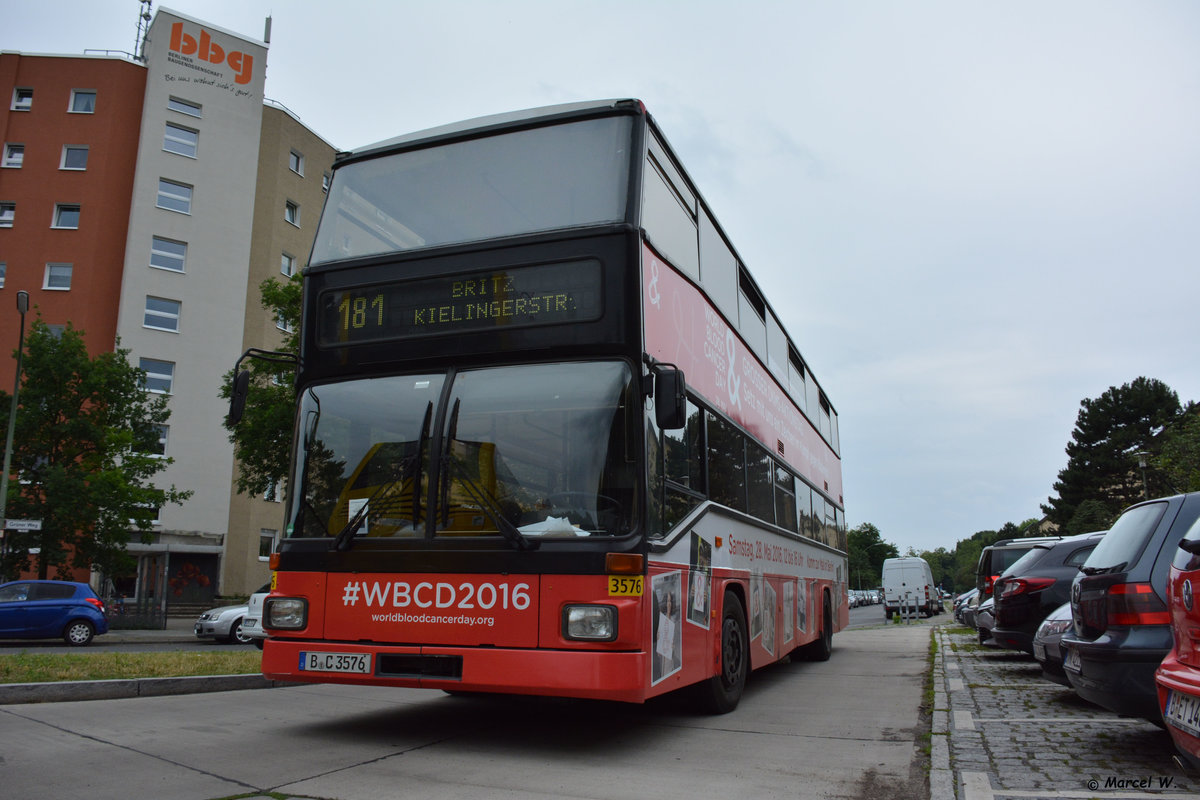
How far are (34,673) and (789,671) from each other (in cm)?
933

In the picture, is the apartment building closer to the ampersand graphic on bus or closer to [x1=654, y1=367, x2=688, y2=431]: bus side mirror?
the ampersand graphic on bus

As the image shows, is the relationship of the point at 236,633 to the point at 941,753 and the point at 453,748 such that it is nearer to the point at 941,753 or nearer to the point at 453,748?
the point at 453,748

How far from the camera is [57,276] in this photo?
3856cm

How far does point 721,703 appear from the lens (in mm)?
7902

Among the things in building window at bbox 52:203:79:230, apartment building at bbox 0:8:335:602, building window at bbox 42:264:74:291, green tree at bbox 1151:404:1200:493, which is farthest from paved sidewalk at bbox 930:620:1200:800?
building window at bbox 52:203:79:230

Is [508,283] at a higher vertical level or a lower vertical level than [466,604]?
higher

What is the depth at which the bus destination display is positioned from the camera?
20.9 ft

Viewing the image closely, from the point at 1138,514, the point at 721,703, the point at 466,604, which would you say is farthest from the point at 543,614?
the point at 1138,514

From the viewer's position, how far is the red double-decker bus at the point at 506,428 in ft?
19.2

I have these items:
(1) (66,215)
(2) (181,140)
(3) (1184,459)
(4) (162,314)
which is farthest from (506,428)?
(2) (181,140)

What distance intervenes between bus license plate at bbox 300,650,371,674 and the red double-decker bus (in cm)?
2

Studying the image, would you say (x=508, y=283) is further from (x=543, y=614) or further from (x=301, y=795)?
(x=301, y=795)

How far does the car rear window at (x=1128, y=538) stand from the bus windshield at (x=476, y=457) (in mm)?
3169

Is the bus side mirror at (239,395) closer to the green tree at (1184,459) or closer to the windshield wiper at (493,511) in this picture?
the windshield wiper at (493,511)
